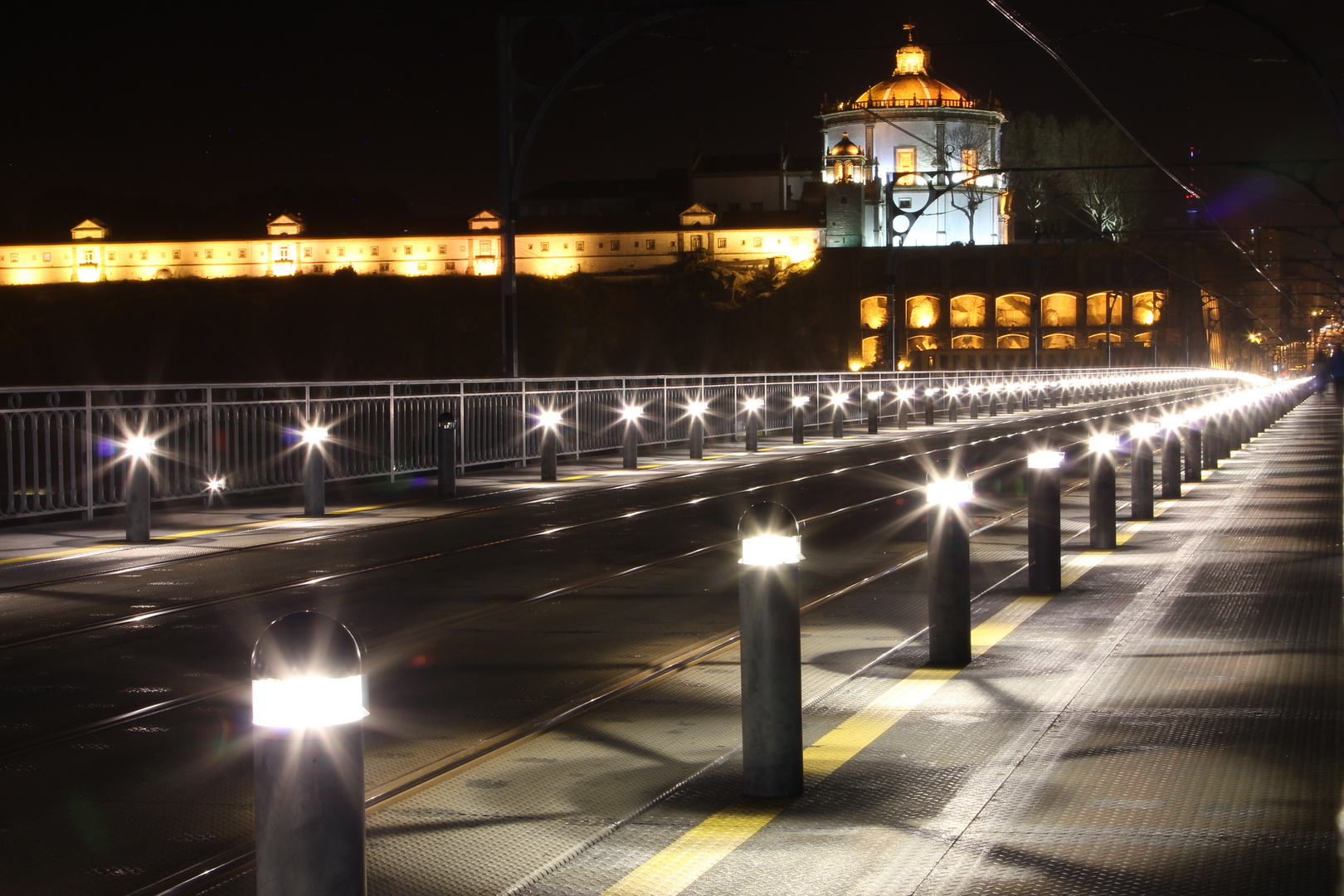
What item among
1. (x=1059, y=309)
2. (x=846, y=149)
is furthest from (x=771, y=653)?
(x=846, y=149)

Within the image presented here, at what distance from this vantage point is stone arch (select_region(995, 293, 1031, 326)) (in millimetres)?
140500

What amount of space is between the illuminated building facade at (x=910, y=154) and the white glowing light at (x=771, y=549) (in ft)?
450

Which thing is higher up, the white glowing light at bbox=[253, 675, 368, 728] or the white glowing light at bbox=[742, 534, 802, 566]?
the white glowing light at bbox=[742, 534, 802, 566]

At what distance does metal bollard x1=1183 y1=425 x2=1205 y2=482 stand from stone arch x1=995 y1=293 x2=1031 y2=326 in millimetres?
120891

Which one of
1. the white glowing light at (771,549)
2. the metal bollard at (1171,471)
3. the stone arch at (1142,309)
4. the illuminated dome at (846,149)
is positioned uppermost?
the illuminated dome at (846,149)

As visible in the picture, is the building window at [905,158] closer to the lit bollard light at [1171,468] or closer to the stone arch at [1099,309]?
the stone arch at [1099,309]

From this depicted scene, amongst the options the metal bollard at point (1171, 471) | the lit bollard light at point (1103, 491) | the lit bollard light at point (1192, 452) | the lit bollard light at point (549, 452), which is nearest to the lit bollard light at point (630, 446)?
the lit bollard light at point (549, 452)

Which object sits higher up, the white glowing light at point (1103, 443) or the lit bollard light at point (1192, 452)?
the white glowing light at point (1103, 443)

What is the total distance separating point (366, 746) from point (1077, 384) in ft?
215

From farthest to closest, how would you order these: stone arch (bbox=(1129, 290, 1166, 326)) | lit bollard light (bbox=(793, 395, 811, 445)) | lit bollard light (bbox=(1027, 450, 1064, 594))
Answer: stone arch (bbox=(1129, 290, 1166, 326)) → lit bollard light (bbox=(793, 395, 811, 445)) → lit bollard light (bbox=(1027, 450, 1064, 594))

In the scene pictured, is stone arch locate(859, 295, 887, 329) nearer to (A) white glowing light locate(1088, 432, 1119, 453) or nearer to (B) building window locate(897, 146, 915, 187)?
(B) building window locate(897, 146, 915, 187)

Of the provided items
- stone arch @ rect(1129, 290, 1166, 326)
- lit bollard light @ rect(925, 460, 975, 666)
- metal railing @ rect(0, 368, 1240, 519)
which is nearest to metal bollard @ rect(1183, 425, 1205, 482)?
metal railing @ rect(0, 368, 1240, 519)

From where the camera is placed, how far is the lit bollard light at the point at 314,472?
1791 cm

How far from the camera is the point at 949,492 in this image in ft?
26.0
